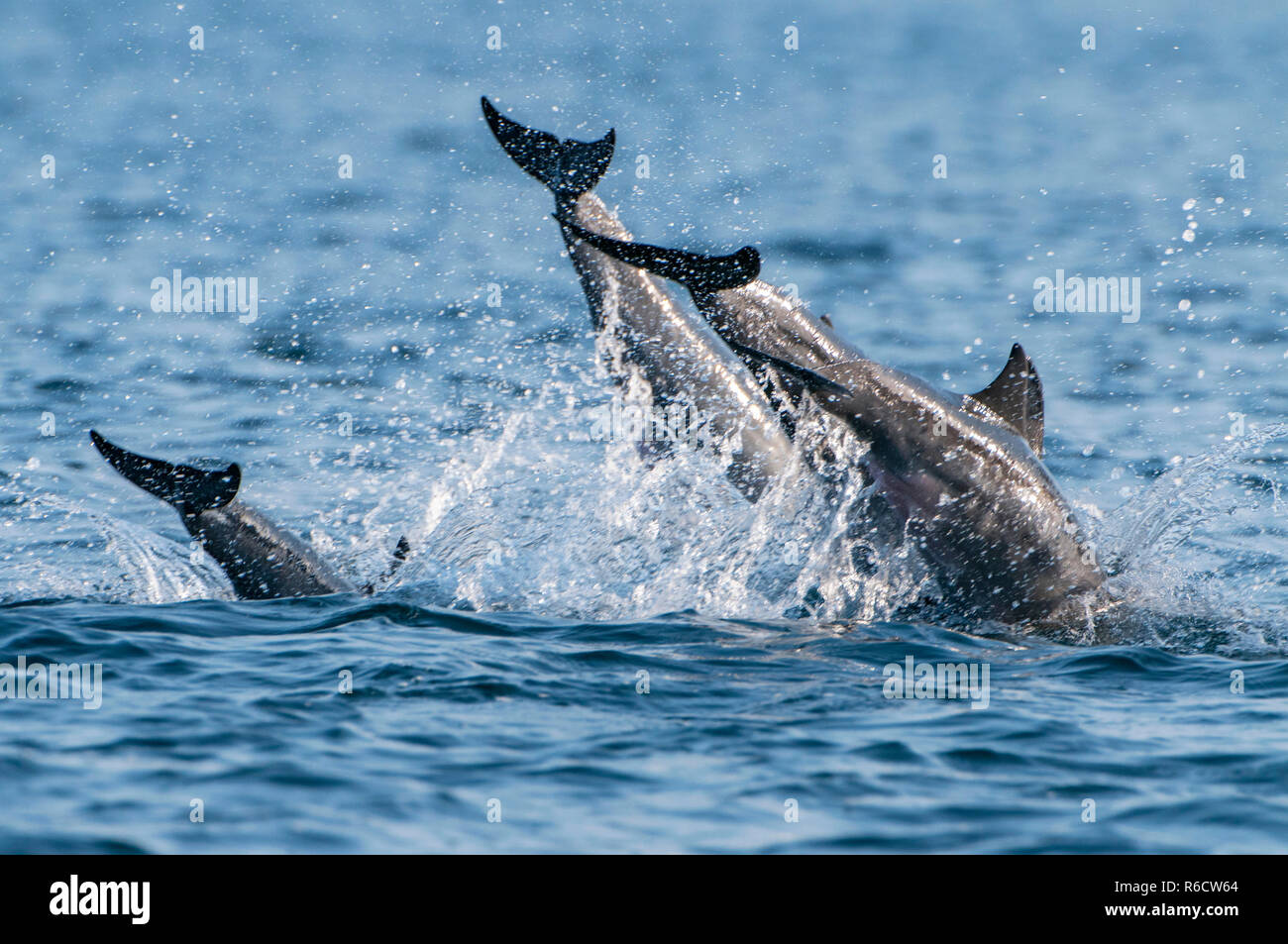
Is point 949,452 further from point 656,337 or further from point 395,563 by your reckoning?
point 395,563

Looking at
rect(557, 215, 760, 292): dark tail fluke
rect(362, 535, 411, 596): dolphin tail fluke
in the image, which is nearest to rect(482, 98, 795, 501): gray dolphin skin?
rect(557, 215, 760, 292): dark tail fluke

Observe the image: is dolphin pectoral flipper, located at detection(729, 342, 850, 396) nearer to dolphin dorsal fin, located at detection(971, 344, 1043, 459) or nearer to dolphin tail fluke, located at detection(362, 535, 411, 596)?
dolphin dorsal fin, located at detection(971, 344, 1043, 459)

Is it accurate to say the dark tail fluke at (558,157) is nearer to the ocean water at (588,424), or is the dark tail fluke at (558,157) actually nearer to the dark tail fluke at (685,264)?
the dark tail fluke at (685,264)

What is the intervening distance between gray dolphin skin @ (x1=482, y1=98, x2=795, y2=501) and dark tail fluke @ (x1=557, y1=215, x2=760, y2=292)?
1.60 meters

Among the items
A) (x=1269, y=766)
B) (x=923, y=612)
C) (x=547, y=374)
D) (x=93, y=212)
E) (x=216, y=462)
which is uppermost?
(x=93, y=212)

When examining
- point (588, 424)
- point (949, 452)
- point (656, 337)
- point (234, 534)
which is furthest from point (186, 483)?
point (588, 424)

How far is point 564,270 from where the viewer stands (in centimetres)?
2730

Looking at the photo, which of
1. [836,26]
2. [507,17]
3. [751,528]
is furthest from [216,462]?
[836,26]

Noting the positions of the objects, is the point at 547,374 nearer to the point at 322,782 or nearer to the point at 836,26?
the point at 322,782

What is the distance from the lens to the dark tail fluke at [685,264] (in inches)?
430

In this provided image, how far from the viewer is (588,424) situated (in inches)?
753

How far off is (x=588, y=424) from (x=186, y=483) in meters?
7.95

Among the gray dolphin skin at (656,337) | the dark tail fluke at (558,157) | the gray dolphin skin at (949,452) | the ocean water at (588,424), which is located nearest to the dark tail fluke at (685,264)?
the gray dolphin skin at (949,452)

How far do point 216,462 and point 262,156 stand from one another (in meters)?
18.8
